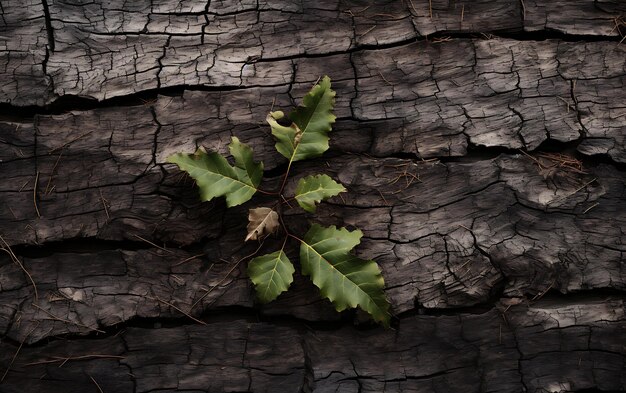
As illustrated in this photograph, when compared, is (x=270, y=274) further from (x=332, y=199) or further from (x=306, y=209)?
(x=332, y=199)

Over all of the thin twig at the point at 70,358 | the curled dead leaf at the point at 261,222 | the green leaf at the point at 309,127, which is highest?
the green leaf at the point at 309,127

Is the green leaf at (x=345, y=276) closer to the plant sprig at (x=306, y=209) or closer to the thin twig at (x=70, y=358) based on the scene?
the plant sprig at (x=306, y=209)

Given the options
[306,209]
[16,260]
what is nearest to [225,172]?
[306,209]

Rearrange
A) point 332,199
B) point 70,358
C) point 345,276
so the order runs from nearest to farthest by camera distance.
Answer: point 345,276 → point 70,358 → point 332,199

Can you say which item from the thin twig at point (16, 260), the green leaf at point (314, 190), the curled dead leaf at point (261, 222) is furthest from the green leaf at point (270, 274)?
the thin twig at point (16, 260)

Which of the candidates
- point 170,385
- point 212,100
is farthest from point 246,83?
point 170,385

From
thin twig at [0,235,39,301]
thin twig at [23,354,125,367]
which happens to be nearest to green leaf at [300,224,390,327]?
thin twig at [23,354,125,367]
